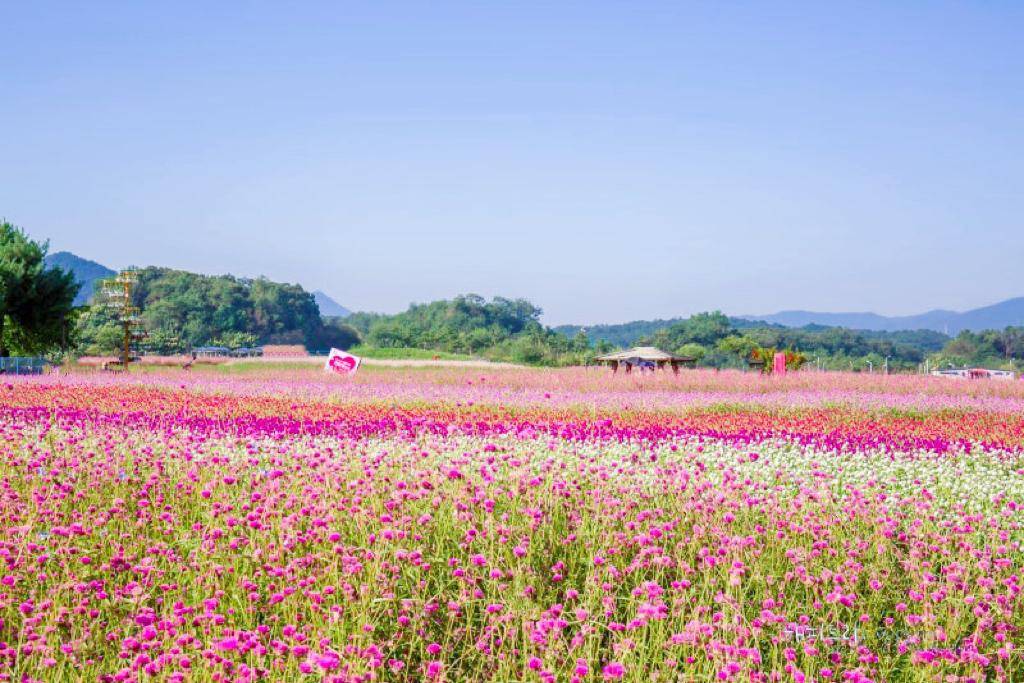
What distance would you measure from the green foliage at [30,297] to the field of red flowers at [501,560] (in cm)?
2125

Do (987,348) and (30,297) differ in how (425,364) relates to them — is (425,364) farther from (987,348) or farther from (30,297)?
(987,348)

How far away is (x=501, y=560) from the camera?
4.30 m

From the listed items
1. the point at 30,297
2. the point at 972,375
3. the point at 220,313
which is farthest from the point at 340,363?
the point at 220,313

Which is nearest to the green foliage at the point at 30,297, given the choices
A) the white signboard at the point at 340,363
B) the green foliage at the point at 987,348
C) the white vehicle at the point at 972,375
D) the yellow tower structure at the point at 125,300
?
the yellow tower structure at the point at 125,300

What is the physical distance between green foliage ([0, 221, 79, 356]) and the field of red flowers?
837 inches

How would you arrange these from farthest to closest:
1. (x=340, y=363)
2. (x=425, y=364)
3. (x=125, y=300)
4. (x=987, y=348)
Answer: (x=987, y=348)
(x=125, y=300)
(x=425, y=364)
(x=340, y=363)

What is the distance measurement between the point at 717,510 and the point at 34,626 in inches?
141

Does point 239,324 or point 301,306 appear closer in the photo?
point 239,324

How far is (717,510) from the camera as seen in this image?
5.20m

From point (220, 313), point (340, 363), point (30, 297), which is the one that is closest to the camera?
point (340, 363)

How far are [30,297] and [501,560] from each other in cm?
2873

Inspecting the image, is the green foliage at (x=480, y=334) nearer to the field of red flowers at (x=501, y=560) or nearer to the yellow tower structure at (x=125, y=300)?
the yellow tower structure at (x=125, y=300)

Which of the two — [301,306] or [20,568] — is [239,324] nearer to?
[301,306]

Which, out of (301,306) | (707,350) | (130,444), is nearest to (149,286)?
(301,306)
